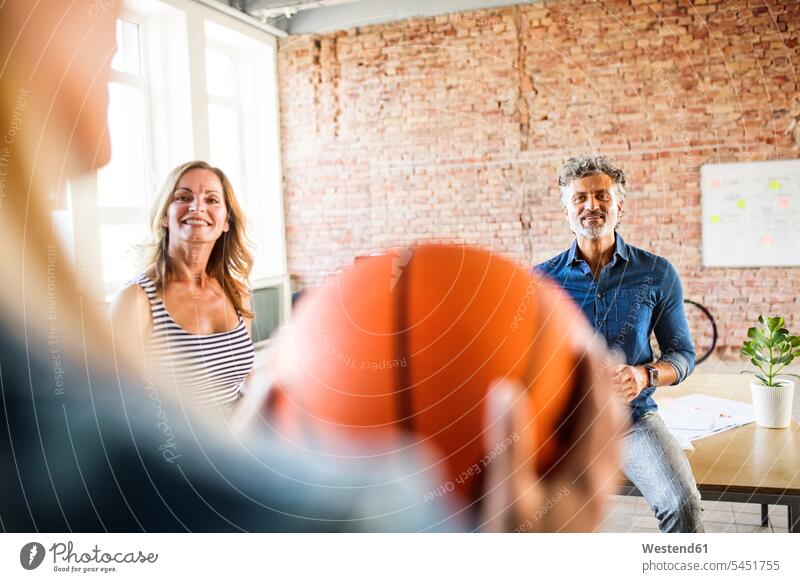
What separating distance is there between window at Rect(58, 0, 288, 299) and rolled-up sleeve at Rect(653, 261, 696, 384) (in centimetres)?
49

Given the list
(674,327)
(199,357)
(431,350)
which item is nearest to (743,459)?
(674,327)

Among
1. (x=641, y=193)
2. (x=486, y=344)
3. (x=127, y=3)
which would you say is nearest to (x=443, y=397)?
(x=486, y=344)

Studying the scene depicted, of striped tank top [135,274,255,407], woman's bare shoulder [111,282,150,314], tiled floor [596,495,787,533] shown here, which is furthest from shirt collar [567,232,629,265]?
woman's bare shoulder [111,282,150,314]

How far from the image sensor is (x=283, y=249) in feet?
3.00

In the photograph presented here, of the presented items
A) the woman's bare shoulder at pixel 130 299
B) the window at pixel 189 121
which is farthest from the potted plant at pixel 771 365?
the woman's bare shoulder at pixel 130 299

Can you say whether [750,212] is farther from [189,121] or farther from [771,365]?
[189,121]

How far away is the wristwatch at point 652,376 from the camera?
2.89 ft

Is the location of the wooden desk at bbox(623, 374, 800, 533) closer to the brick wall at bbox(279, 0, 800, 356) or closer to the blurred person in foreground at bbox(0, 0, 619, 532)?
the brick wall at bbox(279, 0, 800, 356)

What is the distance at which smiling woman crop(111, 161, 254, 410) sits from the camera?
90 cm

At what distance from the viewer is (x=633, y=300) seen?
0.87 metres

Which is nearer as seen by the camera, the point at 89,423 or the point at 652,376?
the point at 652,376

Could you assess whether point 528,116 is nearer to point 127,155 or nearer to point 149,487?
point 127,155

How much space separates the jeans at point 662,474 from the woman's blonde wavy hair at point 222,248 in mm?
538

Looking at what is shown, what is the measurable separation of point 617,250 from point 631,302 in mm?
70
